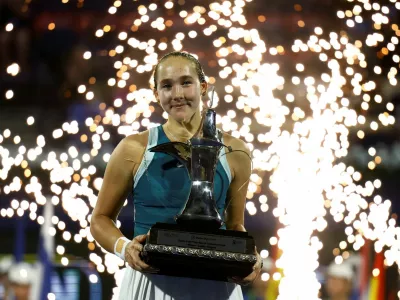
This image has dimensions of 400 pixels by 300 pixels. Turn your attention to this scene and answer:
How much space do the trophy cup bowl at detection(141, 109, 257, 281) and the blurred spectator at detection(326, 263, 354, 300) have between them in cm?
269

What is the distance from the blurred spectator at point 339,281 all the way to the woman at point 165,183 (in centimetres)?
249

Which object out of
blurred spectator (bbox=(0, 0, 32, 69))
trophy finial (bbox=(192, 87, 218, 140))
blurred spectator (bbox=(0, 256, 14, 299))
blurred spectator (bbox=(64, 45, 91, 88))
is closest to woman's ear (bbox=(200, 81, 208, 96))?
trophy finial (bbox=(192, 87, 218, 140))

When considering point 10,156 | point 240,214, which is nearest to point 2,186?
point 10,156

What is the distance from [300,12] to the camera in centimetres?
381

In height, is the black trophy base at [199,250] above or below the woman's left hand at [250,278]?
above

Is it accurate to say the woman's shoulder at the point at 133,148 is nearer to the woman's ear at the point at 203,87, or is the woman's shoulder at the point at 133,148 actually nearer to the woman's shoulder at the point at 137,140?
the woman's shoulder at the point at 137,140

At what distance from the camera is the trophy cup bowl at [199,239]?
1.39 meters

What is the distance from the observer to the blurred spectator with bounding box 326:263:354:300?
4070 mm

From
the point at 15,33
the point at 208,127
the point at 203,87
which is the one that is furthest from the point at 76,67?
the point at 208,127

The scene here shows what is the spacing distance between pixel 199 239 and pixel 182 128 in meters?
0.34

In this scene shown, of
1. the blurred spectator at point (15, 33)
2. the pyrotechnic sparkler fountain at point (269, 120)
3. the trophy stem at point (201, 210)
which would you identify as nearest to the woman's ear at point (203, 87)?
the trophy stem at point (201, 210)

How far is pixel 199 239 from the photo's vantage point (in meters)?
1.41

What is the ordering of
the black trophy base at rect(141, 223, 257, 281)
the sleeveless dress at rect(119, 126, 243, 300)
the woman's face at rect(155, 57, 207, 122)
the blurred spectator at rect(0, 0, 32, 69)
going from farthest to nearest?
the blurred spectator at rect(0, 0, 32, 69), the woman's face at rect(155, 57, 207, 122), the sleeveless dress at rect(119, 126, 243, 300), the black trophy base at rect(141, 223, 257, 281)

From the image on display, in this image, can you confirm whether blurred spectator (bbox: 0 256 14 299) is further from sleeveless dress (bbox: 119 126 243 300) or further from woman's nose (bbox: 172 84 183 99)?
woman's nose (bbox: 172 84 183 99)
